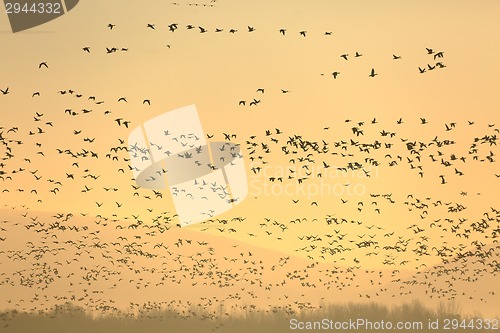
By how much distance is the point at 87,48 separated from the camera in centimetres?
1744

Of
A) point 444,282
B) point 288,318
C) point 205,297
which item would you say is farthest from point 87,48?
point 444,282

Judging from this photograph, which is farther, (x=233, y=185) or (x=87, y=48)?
(x=233, y=185)

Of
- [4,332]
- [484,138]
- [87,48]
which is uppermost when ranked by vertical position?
[87,48]

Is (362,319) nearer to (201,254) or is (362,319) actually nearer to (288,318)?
(288,318)

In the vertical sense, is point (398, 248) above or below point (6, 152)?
below

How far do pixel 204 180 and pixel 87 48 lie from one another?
334 cm

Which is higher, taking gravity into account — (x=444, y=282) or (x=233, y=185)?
(x=233, y=185)

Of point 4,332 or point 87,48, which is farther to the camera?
point 4,332

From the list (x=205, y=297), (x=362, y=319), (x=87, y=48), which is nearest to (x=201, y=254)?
(x=205, y=297)

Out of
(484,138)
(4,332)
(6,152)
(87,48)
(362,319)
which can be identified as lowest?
(362,319)

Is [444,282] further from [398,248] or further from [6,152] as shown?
[6,152]

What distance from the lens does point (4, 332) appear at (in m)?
18.9

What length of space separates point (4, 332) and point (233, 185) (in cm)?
531

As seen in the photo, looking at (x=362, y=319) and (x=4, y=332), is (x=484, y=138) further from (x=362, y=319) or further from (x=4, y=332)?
(x=4, y=332)
